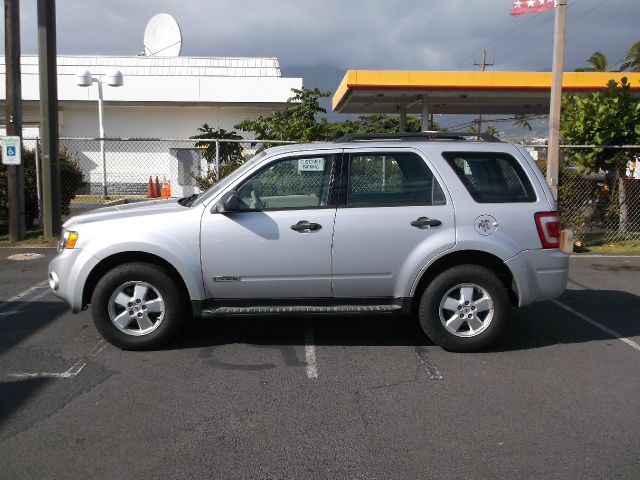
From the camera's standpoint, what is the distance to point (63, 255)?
17.9ft

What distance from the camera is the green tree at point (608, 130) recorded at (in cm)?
1200

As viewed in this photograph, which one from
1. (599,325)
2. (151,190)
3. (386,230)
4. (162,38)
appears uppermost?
(162,38)

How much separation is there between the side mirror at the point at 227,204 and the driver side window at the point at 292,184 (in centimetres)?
17

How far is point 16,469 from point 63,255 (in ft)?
7.87

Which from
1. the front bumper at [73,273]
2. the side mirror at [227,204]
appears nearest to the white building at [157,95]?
the front bumper at [73,273]

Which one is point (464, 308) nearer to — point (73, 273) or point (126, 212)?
point (126, 212)

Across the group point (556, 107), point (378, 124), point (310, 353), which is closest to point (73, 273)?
point (310, 353)

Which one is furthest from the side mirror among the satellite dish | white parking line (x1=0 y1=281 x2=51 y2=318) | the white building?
the satellite dish

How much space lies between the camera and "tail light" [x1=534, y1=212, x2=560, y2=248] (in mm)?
5438

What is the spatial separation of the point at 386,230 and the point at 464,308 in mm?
1020

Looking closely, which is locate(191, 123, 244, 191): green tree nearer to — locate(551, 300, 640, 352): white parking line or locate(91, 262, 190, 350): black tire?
locate(91, 262, 190, 350): black tire

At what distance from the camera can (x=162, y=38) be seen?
34.4m

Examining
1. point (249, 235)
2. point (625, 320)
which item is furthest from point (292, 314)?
point (625, 320)

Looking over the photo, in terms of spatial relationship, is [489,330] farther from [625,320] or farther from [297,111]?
[297,111]
